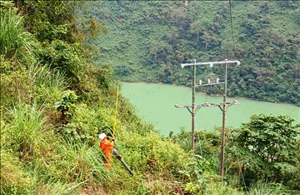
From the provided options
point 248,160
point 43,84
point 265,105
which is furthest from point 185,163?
point 265,105

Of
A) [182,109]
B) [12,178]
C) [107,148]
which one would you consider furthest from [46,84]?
[182,109]

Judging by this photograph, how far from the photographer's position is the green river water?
15.2m

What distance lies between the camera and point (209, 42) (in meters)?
22.7

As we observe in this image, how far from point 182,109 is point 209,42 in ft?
19.9

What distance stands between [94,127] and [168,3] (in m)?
24.6

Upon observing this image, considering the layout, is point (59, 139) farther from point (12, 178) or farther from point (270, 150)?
point (270, 150)

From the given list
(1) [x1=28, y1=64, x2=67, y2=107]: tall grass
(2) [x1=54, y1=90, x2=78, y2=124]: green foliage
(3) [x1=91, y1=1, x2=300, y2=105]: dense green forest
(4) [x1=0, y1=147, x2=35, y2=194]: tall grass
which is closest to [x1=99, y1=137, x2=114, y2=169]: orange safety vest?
(2) [x1=54, y1=90, x2=78, y2=124]: green foliage

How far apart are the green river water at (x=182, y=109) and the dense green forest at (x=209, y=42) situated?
0.52m

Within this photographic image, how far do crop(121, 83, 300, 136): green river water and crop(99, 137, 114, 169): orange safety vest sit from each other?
1041cm

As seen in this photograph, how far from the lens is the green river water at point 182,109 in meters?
15.2

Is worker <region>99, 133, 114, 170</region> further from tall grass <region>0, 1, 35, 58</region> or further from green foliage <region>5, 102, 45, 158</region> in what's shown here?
tall grass <region>0, 1, 35, 58</region>

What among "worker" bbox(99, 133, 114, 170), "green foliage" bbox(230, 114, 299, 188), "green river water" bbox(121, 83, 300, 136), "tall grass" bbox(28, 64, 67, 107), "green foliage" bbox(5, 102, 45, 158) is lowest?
"green river water" bbox(121, 83, 300, 136)

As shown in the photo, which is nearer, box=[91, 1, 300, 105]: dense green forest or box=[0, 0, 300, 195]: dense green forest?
box=[0, 0, 300, 195]: dense green forest

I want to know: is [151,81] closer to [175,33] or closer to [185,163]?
[175,33]
